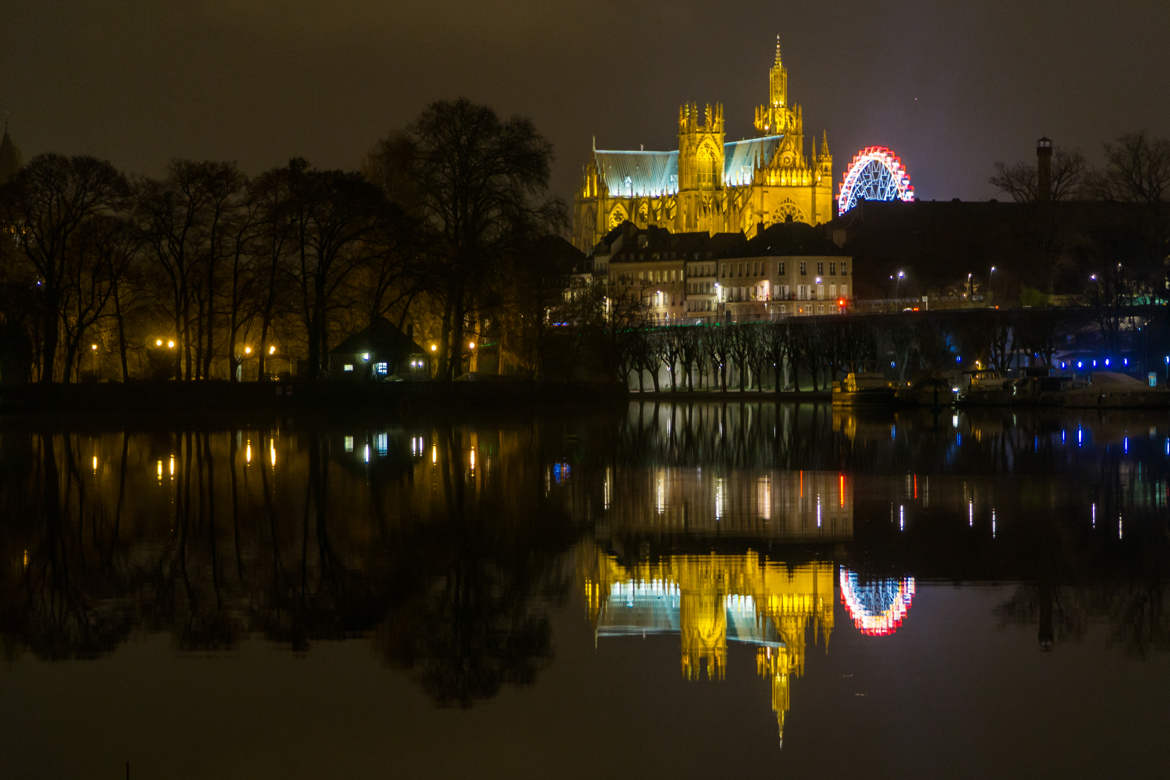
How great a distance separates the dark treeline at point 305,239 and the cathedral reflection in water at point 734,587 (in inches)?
2049

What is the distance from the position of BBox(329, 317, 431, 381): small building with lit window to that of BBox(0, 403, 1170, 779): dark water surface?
60714 millimetres

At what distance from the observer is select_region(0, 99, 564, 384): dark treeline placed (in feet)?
258

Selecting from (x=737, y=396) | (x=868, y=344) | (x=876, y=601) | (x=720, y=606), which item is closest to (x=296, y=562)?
(x=720, y=606)

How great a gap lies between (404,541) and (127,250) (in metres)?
62.0

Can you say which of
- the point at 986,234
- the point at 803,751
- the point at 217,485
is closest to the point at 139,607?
the point at 803,751

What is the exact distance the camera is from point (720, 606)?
18.9m

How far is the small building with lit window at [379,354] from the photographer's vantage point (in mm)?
96250

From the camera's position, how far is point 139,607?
62.5 ft

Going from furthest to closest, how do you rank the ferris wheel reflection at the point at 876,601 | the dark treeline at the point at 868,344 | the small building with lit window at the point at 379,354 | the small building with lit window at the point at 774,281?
1. the small building with lit window at the point at 774,281
2. the dark treeline at the point at 868,344
3. the small building with lit window at the point at 379,354
4. the ferris wheel reflection at the point at 876,601

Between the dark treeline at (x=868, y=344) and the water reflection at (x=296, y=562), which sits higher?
the dark treeline at (x=868, y=344)

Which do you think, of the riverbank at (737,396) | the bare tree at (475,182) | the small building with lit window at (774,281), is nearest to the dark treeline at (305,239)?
the bare tree at (475,182)

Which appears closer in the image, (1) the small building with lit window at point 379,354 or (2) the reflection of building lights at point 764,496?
(2) the reflection of building lights at point 764,496

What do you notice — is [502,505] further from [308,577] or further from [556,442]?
[556,442]

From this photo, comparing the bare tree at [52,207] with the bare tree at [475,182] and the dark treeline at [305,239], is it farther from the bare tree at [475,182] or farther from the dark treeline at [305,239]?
the bare tree at [475,182]
